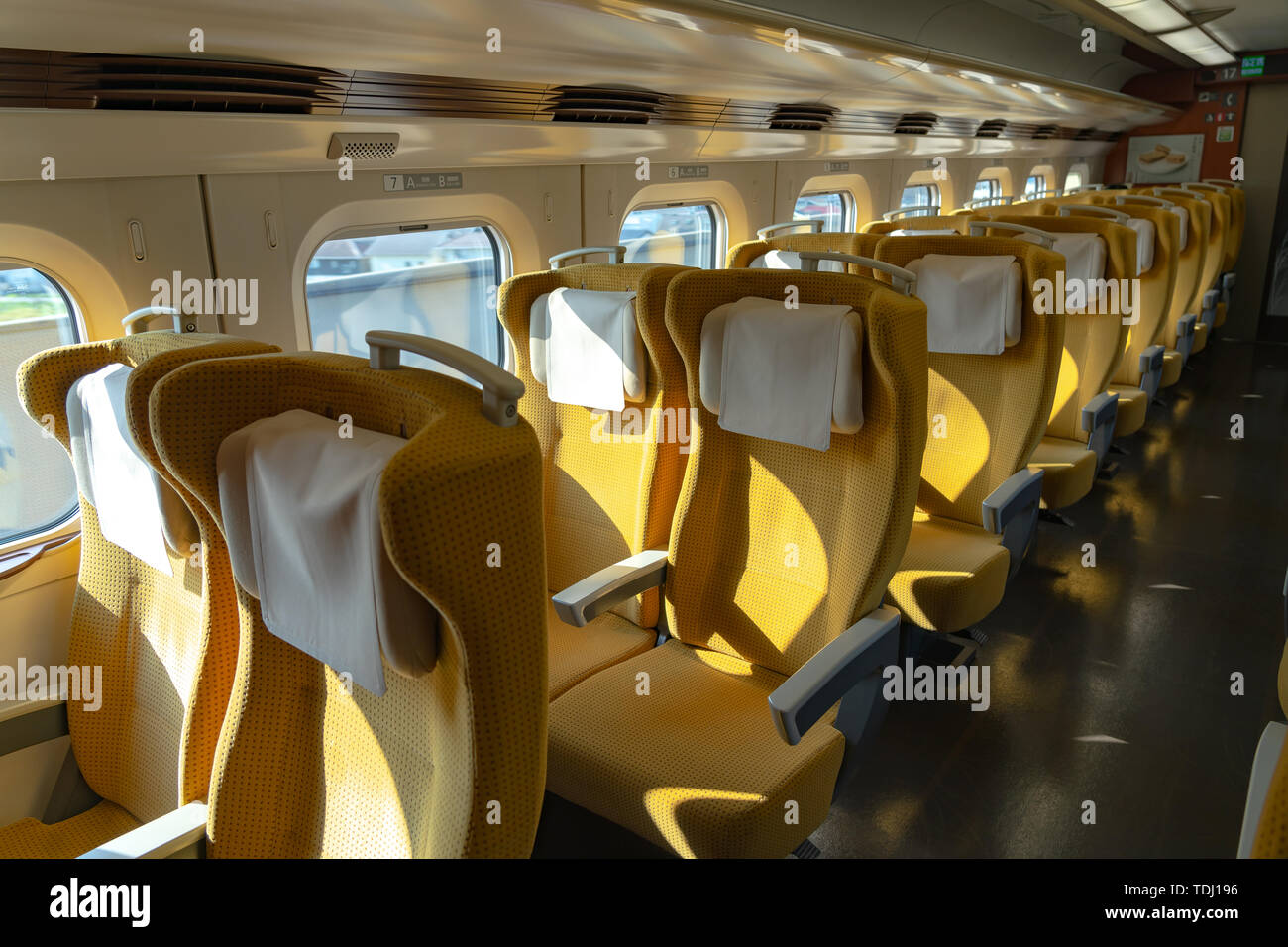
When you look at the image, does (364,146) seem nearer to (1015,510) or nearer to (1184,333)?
(1015,510)

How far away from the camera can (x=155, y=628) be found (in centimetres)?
201

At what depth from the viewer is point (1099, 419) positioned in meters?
4.25

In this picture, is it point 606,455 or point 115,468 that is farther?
point 606,455

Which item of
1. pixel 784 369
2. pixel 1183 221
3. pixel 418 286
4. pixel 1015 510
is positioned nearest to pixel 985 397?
pixel 1015 510

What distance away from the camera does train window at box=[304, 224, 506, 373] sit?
3.73 m

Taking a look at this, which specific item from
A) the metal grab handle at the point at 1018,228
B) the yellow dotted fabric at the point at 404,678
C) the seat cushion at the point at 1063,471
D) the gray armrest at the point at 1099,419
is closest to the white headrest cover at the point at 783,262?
the metal grab handle at the point at 1018,228

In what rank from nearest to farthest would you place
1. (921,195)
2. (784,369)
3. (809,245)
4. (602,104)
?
(784,369) → (602,104) → (809,245) → (921,195)

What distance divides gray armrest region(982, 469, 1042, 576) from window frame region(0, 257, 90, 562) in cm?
276

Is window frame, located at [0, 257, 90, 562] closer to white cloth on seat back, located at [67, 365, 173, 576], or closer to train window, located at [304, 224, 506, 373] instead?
white cloth on seat back, located at [67, 365, 173, 576]

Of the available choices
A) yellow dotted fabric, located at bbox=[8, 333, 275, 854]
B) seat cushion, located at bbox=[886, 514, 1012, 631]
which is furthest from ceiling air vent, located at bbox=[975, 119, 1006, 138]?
yellow dotted fabric, located at bbox=[8, 333, 275, 854]

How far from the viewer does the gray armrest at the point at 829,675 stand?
1927 mm

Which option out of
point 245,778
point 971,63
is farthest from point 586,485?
point 971,63

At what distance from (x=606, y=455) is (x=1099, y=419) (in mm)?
2622

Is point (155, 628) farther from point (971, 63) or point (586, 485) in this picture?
point (971, 63)
